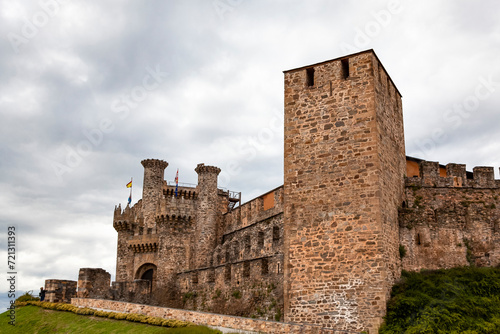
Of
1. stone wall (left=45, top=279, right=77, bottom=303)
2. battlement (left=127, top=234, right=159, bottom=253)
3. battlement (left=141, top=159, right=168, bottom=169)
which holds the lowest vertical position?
stone wall (left=45, top=279, right=77, bottom=303)

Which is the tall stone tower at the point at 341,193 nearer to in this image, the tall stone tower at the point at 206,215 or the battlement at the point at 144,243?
the tall stone tower at the point at 206,215

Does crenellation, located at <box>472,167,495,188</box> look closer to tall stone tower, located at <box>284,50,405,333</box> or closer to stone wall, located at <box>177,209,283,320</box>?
tall stone tower, located at <box>284,50,405,333</box>

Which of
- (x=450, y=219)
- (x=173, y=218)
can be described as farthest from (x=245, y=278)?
(x=173, y=218)

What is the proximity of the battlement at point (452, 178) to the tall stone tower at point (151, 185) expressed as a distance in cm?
2293

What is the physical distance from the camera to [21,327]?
20.8m

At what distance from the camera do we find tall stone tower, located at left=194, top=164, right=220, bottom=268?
34.2 metres

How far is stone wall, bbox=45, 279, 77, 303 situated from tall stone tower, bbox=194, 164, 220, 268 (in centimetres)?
1056

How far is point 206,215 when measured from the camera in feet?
115

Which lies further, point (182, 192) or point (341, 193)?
point (182, 192)

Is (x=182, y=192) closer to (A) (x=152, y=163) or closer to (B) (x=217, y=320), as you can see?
(A) (x=152, y=163)

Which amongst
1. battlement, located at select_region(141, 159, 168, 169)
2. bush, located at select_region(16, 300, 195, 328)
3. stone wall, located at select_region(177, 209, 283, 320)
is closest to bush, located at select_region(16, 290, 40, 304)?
bush, located at select_region(16, 300, 195, 328)

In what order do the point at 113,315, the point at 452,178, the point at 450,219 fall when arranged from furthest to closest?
1. the point at 452,178
2. the point at 113,315
3. the point at 450,219

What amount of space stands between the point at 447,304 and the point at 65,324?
14.0m

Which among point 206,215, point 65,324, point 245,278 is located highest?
point 206,215
